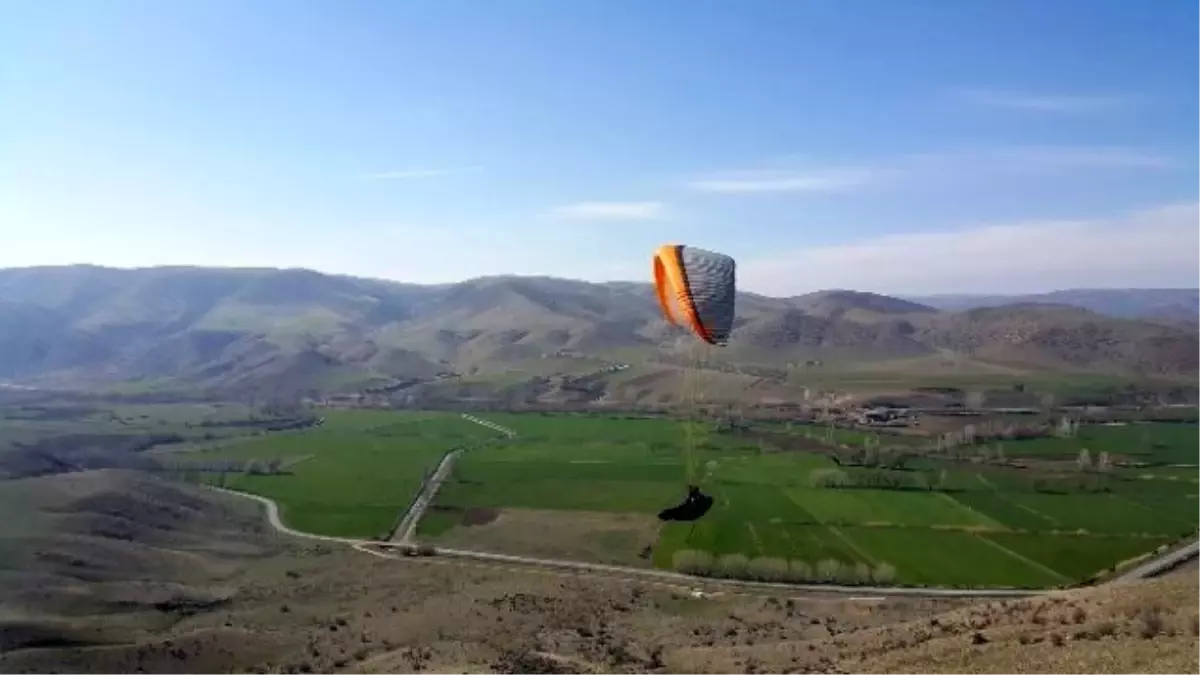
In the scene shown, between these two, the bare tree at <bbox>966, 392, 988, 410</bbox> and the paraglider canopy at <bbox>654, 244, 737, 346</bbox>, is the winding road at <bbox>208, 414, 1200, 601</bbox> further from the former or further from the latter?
A: the bare tree at <bbox>966, 392, 988, 410</bbox>

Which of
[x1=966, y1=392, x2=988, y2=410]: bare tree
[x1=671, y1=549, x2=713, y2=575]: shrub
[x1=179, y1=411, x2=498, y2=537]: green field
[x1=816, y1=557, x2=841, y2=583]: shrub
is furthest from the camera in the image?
[x1=966, y1=392, x2=988, y2=410]: bare tree

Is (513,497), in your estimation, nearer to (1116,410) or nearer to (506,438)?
(506,438)

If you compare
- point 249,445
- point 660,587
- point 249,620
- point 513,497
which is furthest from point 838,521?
point 249,445

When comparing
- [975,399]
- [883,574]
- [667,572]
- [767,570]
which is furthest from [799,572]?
[975,399]

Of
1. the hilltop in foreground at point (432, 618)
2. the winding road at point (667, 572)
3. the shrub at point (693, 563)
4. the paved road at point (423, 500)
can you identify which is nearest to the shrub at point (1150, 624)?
the hilltop in foreground at point (432, 618)

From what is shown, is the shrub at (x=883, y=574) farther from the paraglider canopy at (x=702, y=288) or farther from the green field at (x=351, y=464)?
the green field at (x=351, y=464)

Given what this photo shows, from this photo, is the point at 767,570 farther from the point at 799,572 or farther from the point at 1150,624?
the point at 1150,624

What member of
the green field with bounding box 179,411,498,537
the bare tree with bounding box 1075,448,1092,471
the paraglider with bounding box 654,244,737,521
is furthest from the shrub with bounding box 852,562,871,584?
the bare tree with bounding box 1075,448,1092,471
